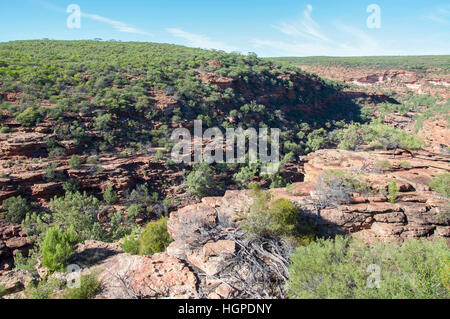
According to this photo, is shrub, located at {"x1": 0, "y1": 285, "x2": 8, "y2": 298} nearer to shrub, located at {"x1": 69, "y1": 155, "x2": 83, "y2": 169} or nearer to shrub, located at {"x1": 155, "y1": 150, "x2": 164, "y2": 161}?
shrub, located at {"x1": 69, "y1": 155, "x2": 83, "y2": 169}

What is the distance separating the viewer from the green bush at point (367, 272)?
3.31m

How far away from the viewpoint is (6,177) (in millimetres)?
11258

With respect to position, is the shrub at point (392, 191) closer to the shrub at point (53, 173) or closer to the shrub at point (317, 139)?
the shrub at point (53, 173)

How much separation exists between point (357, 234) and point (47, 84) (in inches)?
861

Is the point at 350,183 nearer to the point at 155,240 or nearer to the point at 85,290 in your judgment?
the point at 155,240

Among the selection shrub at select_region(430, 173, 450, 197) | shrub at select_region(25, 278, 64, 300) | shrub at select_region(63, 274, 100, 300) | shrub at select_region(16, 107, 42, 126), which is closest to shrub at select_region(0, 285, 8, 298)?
shrub at select_region(25, 278, 64, 300)

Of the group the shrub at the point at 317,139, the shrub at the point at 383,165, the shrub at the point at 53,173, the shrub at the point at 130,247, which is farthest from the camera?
the shrub at the point at 317,139

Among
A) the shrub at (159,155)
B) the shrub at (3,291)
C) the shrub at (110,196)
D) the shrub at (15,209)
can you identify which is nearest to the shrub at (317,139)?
the shrub at (159,155)

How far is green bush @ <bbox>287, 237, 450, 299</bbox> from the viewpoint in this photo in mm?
3307

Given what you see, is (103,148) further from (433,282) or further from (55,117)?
(433,282)

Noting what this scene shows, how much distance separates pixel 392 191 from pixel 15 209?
14.8 m

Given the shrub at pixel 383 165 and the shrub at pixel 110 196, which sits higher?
the shrub at pixel 383 165

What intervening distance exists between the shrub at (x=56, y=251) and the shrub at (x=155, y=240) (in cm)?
163
